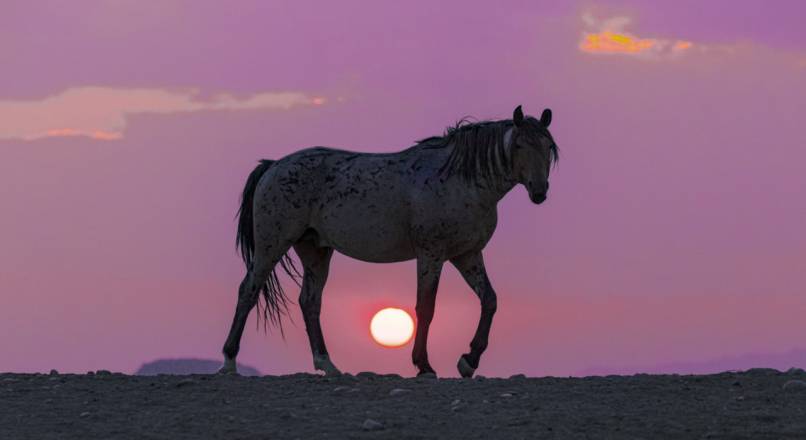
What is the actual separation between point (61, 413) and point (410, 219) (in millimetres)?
4367

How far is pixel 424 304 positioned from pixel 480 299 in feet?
2.32

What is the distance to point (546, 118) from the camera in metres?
14.4

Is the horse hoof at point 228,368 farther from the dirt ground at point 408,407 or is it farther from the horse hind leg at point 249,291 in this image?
the dirt ground at point 408,407

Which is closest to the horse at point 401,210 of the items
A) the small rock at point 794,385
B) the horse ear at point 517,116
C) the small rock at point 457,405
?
the horse ear at point 517,116

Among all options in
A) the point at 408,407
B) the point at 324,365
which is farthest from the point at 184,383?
the point at 408,407

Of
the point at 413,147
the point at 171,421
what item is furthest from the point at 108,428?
the point at 413,147

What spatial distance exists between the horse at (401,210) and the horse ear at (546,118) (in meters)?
0.01

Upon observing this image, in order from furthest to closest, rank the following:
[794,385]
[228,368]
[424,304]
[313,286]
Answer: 1. [313,286]
2. [228,368]
3. [424,304]
4. [794,385]

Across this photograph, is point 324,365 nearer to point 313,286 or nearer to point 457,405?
point 313,286

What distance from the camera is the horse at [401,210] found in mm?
14328

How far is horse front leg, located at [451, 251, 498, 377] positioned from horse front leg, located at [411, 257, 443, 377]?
42cm

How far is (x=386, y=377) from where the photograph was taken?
13562mm

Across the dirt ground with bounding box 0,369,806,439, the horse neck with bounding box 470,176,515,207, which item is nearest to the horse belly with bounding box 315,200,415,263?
the horse neck with bounding box 470,176,515,207

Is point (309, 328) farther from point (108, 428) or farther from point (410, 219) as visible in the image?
point (108, 428)
